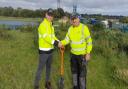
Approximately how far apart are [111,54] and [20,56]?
3.56 metres

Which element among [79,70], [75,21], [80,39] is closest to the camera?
[75,21]

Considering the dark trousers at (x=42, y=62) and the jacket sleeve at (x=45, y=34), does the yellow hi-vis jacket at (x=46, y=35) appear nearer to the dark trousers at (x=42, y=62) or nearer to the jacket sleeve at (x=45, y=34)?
the jacket sleeve at (x=45, y=34)

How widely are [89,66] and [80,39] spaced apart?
3734mm

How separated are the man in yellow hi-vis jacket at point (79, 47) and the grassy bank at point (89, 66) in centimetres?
88

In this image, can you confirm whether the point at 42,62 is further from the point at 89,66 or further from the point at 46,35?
the point at 89,66

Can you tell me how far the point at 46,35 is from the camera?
7820 mm

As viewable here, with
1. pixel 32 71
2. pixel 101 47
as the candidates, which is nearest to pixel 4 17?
pixel 101 47

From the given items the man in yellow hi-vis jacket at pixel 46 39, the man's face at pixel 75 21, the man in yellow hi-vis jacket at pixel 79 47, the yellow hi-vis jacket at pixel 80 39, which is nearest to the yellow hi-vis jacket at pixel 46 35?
the man in yellow hi-vis jacket at pixel 46 39

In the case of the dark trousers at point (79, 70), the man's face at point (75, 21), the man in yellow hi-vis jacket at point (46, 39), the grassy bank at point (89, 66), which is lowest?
the grassy bank at point (89, 66)

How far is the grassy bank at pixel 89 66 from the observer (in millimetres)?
9055

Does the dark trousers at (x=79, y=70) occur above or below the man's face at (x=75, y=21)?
below

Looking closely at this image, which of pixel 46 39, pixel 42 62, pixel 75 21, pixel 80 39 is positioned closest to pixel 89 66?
pixel 42 62

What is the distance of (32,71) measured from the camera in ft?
33.9

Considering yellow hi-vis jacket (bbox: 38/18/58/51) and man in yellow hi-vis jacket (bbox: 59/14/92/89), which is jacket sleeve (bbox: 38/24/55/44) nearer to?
yellow hi-vis jacket (bbox: 38/18/58/51)
